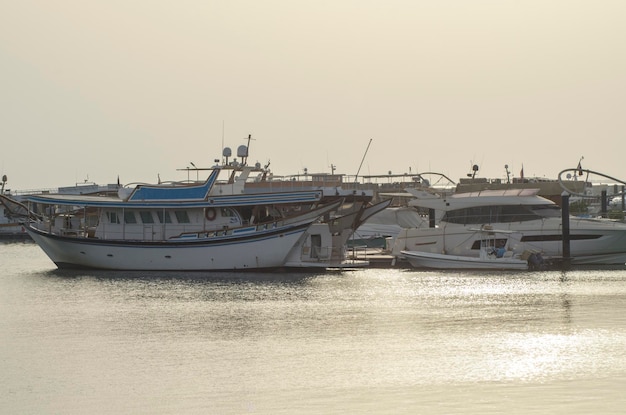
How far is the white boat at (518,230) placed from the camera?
179ft

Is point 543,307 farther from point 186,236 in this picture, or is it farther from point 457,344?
point 186,236

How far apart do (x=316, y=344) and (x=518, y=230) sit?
24.0 metres

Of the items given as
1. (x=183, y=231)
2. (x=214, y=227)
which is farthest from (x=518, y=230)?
(x=183, y=231)

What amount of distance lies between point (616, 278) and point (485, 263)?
21.1 feet

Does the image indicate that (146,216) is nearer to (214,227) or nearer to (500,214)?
(214,227)

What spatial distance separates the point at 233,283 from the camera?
48812 mm

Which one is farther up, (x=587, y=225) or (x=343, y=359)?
(x=587, y=225)

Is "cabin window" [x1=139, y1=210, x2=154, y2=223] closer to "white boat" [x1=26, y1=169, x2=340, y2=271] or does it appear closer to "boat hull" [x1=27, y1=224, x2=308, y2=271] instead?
"white boat" [x1=26, y1=169, x2=340, y2=271]

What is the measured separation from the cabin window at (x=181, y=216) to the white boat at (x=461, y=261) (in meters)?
11.0

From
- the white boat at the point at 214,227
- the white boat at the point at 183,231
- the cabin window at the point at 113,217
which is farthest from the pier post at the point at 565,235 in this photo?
the cabin window at the point at 113,217

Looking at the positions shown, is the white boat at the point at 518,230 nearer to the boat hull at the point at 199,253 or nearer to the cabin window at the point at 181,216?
the boat hull at the point at 199,253

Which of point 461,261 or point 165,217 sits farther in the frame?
point 165,217

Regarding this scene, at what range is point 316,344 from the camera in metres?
33.1

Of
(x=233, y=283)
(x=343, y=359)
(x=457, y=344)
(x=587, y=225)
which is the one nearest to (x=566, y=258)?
(x=587, y=225)
